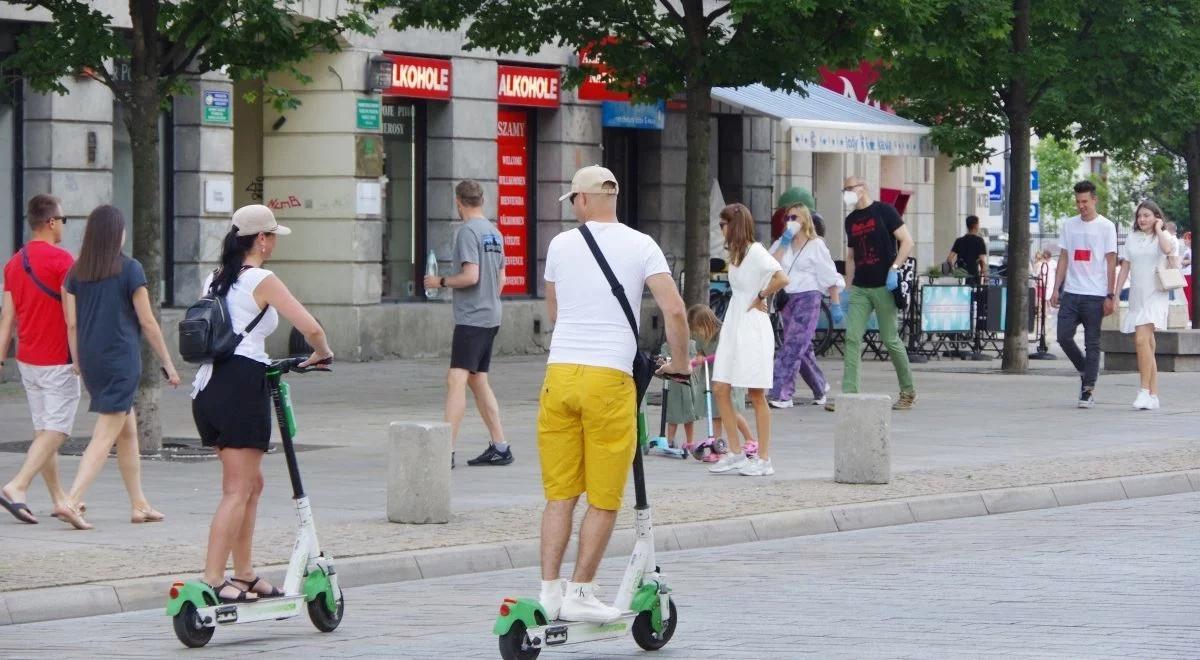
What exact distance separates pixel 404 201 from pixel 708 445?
12317mm

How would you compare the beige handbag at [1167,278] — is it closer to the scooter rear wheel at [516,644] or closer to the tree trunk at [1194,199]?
the tree trunk at [1194,199]

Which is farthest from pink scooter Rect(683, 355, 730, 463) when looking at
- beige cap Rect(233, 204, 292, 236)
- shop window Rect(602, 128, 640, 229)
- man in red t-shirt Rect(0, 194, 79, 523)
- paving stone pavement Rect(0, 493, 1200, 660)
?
shop window Rect(602, 128, 640, 229)

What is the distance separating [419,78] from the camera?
26.0m

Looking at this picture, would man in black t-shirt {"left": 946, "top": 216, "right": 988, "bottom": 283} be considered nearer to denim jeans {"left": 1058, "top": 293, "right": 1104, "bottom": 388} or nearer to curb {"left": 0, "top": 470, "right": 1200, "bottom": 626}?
denim jeans {"left": 1058, "top": 293, "right": 1104, "bottom": 388}

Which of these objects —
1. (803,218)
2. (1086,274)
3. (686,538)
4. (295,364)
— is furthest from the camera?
(1086,274)

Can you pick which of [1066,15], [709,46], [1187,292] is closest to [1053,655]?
[709,46]

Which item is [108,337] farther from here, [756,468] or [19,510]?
[756,468]

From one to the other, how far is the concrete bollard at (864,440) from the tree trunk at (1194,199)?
65.0 feet

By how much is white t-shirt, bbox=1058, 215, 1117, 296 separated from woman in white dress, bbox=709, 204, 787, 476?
5.89m

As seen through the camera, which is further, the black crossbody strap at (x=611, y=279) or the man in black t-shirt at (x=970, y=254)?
the man in black t-shirt at (x=970, y=254)

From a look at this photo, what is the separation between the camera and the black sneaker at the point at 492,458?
14.5m

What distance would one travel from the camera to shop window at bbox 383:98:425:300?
26453 millimetres

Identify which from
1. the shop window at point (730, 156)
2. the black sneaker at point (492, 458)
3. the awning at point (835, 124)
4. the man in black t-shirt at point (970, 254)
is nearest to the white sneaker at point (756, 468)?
the black sneaker at point (492, 458)

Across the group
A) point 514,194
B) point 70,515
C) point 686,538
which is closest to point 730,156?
point 514,194
